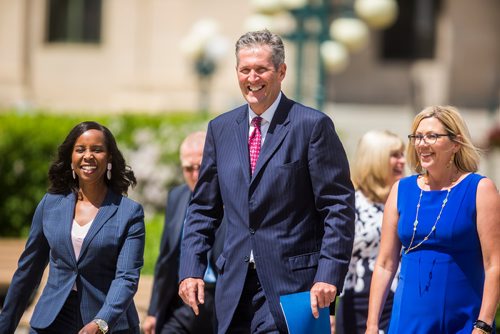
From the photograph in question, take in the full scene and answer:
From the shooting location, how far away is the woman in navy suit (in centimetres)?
520

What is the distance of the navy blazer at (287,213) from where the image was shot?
197 inches

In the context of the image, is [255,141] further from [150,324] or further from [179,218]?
[150,324]

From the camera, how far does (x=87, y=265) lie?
→ 5.23 meters

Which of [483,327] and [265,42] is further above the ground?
[265,42]

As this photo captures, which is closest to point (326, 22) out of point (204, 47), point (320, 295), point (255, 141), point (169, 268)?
point (204, 47)

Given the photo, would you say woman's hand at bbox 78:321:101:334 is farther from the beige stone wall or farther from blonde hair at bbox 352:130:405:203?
the beige stone wall

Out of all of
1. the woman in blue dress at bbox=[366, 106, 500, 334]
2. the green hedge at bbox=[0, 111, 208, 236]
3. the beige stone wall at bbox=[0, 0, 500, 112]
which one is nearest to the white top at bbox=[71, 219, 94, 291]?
the woman in blue dress at bbox=[366, 106, 500, 334]

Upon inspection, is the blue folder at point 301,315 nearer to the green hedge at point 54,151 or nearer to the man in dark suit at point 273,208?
the man in dark suit at point 273,208

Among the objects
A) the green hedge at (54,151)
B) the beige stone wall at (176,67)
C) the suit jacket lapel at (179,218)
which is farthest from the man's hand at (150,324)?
the beige stone wall at (176,67)

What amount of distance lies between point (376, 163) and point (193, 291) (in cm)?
188

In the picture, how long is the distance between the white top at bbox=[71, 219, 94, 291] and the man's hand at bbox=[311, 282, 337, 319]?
120 cm

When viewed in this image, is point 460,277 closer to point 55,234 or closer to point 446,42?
point 55,234

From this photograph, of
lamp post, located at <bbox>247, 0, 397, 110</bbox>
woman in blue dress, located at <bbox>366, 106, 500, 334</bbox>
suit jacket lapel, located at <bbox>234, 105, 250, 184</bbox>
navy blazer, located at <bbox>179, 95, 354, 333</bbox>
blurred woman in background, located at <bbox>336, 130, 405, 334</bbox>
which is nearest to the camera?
woman in blue dress, located at <bbox>366, 106, 500, 334</bbox>

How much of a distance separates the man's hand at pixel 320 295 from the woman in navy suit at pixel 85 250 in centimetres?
92
